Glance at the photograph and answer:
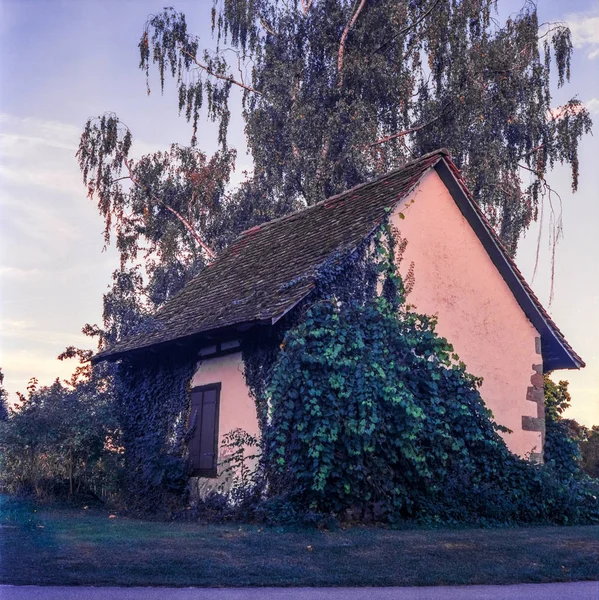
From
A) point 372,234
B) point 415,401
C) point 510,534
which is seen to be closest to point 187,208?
point 372,234

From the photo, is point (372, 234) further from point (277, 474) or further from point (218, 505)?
point (218, 505)

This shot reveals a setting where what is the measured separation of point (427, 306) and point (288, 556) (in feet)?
23.0

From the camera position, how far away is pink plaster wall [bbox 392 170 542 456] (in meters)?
14.1

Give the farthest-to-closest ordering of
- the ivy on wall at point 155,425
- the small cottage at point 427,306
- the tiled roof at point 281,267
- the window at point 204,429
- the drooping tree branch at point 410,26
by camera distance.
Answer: the drooping tree branch at point 410,26, the ivy on wall at point 155,425, the window at point 204,429, the small cottage at point 427,306, the tiled roof at point 281,267

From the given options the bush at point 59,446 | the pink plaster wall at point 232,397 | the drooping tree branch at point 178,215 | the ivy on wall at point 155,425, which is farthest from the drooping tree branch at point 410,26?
the bush at point 59,446

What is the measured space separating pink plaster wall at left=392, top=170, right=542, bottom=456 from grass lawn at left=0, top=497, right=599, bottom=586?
4.34 meters

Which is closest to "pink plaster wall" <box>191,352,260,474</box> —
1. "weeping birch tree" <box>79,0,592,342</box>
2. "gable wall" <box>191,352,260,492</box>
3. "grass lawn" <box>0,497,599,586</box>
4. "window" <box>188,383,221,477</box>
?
"gable wall" <box>191,352,260,492</box>

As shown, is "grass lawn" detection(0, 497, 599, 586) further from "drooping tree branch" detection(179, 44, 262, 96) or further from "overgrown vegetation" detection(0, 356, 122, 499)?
"drooping tree branch" detection(179, 44, 262, 96)

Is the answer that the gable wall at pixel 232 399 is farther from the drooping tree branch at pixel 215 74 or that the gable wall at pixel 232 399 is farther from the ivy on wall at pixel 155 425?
the drooping tree branch at pixel 215 74

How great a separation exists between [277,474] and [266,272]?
450 centimetres

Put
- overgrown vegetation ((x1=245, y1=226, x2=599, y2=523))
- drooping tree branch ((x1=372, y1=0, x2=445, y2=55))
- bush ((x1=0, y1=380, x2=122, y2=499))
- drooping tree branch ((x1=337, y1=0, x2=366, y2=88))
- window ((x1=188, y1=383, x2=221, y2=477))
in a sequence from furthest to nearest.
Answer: drooping tree branch ((x1=337, y1=0, x2=366, y2=88))
drooping tree branch ((x1=372, y1=0, x2=445, y2=55))
bush ((x1=0, y1=380, x2=122, y2=499))
window ((x1=188, y1=383, x2=221, y2=477))
overgrown vegetation ((x1=245, y1=226, x2=599, y2=523))

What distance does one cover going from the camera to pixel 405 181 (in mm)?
14656

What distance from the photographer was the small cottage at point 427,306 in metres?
13.7

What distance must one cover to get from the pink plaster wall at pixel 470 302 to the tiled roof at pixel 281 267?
0.41 m
